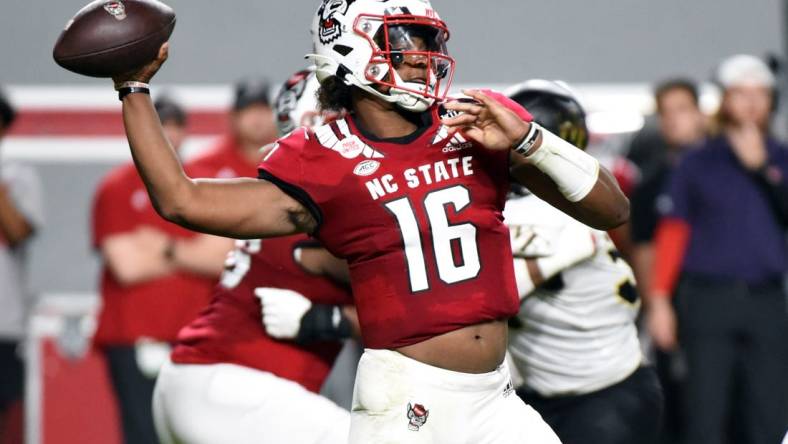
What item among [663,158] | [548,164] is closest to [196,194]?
[548,164]

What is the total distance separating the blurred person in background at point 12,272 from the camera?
245 inches

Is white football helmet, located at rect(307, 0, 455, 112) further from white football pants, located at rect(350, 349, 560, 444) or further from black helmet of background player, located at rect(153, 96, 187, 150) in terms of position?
black helmet of background player, located at rect(153, 96, 187, 150)

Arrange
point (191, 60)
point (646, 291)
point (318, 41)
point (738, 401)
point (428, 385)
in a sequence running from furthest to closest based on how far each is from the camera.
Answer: point (191, 60)
point (646, 291)
point (738, 401)
point (318, 41)
point (428, 385)

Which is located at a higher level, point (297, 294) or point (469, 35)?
point (297, 294)

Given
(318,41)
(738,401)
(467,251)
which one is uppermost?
(318,41)

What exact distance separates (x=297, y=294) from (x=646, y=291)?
11.0 feet

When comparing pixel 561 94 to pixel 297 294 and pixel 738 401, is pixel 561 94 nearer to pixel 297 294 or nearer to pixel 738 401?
pixel 297 294

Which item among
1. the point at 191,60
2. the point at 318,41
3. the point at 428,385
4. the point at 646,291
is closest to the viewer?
the point at 428,385

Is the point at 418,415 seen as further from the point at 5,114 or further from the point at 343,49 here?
the point at 5,114

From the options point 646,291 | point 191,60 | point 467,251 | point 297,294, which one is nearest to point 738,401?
point 646,291

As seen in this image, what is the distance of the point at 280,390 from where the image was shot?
150 inches

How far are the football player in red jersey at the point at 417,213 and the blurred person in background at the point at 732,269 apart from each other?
3.02 m

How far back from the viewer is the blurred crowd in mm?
→ 6012

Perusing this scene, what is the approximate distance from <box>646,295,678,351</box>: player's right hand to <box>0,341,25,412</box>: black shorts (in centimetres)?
302
